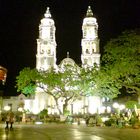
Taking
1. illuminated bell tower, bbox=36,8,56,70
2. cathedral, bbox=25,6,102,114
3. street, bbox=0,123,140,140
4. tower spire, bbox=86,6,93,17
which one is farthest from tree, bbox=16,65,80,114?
street, bbox=0,123,140,140

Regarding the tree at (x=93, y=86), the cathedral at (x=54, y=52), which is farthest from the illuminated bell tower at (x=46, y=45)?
the tree at (x=93, y=86)

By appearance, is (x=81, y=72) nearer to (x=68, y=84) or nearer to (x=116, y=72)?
(x=68, y=84)

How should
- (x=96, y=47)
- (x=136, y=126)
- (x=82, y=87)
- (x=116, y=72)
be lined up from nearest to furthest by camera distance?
(x=136, y=126) < (x=116, y=72) < (x=82, y=87) < (x=96, y=47)

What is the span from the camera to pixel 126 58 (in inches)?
1417

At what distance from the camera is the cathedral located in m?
87.4

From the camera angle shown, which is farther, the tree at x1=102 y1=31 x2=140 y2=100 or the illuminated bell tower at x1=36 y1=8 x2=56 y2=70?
the illuminated bell tower at x1=36 y1=8 x2=56 y2=70

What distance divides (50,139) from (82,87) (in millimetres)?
38690

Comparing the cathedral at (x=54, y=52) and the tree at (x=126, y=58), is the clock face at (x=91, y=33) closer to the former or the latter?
the cathedral at (x=54, y=52)

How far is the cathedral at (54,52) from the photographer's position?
287 ft

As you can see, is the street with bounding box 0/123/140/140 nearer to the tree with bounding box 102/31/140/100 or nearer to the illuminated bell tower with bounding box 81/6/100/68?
the tree with bounding box 102/31/140/100

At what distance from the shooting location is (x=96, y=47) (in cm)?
8744

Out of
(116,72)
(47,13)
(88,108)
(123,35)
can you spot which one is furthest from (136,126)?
(47,13)

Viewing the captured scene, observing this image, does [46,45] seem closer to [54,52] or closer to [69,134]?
[54,52]

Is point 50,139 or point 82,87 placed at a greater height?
point 82,87
